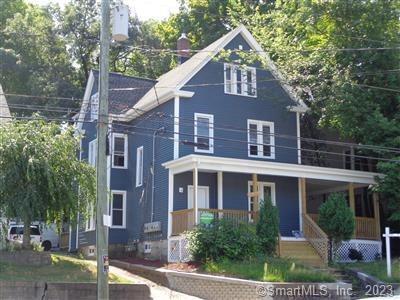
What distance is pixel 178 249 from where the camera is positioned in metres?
25.1

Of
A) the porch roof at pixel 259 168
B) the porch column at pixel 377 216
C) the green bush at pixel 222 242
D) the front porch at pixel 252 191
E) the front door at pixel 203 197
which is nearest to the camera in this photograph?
the green bush at pixel 222 242

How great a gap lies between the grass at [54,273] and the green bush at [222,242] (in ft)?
10.2

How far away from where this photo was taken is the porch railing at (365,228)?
93.8ft

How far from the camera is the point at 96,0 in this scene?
46.3 m

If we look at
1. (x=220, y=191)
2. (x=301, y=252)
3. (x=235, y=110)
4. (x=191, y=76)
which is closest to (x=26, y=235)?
(x=220, y=191)

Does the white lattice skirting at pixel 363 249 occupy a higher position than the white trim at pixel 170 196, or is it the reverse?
the white trim at pixel 170 196

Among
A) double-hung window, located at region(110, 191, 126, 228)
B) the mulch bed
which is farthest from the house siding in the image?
double-hung window, located at region(110, 191, 126, 228)

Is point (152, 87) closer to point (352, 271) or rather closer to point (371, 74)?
point (371, 74)

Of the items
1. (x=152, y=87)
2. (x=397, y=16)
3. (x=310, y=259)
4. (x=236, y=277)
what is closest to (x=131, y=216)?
(x=152, y=87)

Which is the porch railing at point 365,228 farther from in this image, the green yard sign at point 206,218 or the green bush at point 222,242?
the green bush at point 222,242

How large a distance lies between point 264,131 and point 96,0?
846 inches

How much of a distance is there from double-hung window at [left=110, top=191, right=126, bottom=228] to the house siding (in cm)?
585

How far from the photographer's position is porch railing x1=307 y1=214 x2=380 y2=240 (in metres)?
28.6

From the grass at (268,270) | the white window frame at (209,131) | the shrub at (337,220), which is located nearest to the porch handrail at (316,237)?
the shrub at (337,220)
